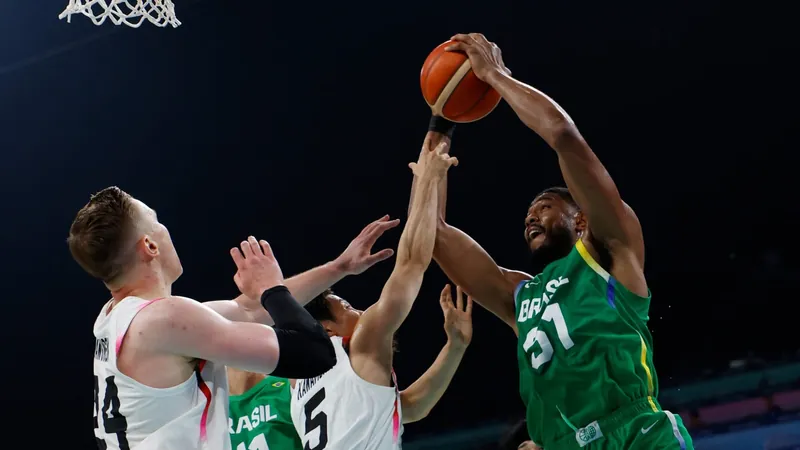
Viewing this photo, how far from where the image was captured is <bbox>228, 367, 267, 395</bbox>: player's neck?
4.42 m

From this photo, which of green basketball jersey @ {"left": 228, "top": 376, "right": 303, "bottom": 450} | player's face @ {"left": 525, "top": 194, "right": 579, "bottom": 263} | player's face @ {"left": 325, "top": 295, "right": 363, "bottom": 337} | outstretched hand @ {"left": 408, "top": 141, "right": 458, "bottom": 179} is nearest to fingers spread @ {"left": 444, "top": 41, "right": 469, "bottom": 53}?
outstretched hand @ {"left": 408, "top": 141, "right": 458, "bottom": 179}

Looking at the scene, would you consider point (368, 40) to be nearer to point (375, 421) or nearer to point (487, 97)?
point (487, 97)

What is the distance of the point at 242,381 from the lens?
Result: 175 inches

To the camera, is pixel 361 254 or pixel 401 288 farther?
pixel 361 254

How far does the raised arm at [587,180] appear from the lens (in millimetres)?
3041

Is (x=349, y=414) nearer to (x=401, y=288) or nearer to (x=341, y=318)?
(x=401, y=288)

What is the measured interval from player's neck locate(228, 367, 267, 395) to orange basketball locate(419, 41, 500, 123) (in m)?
1.76

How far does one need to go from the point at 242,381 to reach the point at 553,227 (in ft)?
6.03

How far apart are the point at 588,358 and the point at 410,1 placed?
4.94m

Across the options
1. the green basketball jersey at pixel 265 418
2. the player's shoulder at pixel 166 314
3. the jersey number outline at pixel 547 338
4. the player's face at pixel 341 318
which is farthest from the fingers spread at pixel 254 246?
the green basketball jersey at pixel 265 418

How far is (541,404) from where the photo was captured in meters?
3.25

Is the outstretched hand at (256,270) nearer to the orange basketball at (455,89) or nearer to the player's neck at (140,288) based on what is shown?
the player's neck at (140,288)

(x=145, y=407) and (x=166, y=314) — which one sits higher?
(x=166, y=314)

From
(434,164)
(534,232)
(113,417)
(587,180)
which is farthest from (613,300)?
(113,417)
